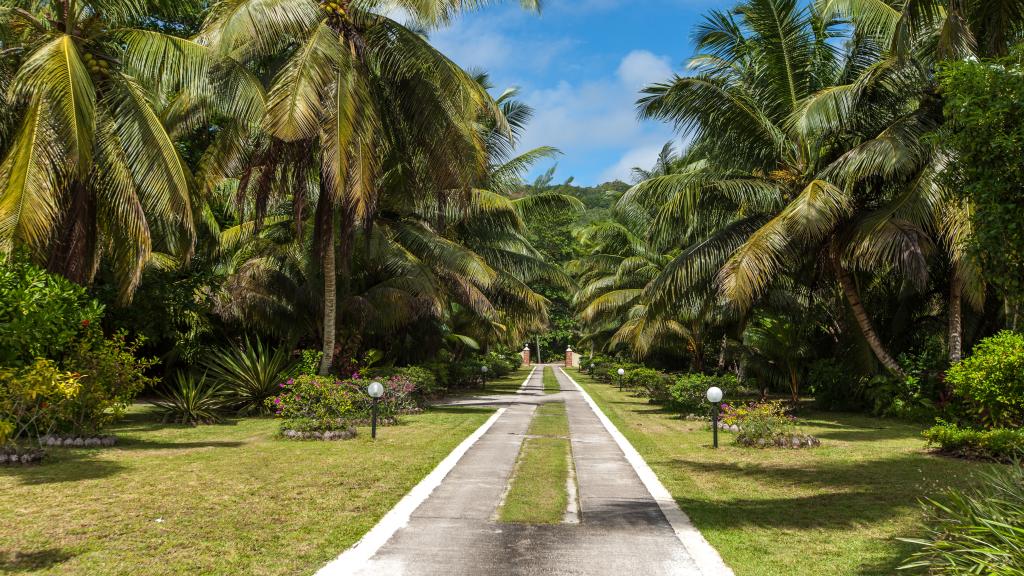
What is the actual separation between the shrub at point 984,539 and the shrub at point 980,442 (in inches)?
193

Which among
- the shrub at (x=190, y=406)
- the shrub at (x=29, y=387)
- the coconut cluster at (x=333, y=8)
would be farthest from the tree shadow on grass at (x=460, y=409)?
the shrub at (x=29, y=387)

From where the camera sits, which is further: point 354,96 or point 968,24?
point 354,96

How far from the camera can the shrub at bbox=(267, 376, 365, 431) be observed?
455 inches

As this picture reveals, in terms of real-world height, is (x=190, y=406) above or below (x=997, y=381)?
below

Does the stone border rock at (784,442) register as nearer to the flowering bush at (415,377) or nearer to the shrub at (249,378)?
the flowering bush at (415,377)

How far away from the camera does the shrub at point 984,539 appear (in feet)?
11.8

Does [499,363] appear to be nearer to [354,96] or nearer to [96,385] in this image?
[354,96]

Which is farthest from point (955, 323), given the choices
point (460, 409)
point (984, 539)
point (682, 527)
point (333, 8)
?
point (333, 8)

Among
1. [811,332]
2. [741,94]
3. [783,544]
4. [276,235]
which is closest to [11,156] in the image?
[276,235]

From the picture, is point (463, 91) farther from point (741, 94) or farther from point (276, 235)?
point (276, 235)

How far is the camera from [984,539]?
13.2ft

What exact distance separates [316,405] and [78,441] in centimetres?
348

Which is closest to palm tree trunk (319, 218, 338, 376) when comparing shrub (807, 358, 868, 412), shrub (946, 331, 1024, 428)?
shrub (946, 331, 1024, 428)

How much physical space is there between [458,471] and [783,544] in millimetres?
4150
